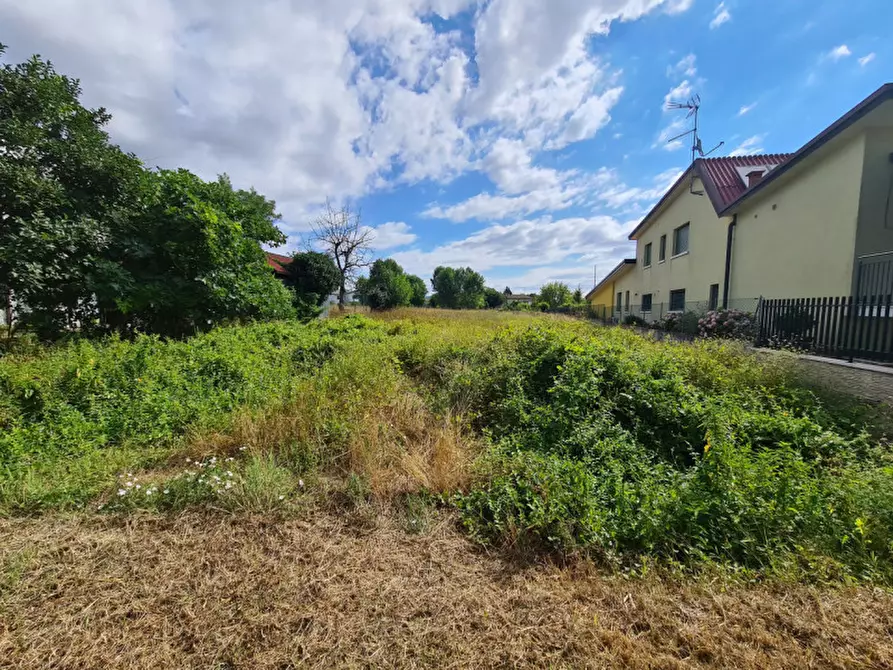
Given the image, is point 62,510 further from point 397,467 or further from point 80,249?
point 80,249

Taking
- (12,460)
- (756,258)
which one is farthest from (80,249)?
(756,258)

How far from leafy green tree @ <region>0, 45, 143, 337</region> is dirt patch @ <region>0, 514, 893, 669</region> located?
5592 mm

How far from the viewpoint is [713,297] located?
1120 centimetres

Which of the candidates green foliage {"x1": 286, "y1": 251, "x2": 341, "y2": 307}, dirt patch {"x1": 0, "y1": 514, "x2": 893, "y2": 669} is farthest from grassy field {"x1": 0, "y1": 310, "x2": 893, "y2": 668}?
green foliage {"x1": 286, "y1": 251, "x2": 341, "y2": 307}

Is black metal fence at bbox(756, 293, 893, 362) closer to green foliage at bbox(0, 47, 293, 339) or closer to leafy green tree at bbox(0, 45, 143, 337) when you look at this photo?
green foliage at bbox(0, 47, 293, 339)

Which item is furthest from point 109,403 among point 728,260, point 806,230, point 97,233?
point 728,260

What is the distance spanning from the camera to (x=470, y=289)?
51688 mm

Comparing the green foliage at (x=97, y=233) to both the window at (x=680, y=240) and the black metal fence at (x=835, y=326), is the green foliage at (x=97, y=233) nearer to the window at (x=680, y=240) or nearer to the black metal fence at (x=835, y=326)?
the black metal fence at (x=835, y=326)

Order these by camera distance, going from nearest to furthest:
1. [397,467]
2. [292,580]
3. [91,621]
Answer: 1. [91,621]
2. [292,580]
3. [397,467]

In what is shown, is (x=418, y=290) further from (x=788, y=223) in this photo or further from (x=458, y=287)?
(x=788, y=223)

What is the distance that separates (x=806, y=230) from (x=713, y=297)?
3.94 m

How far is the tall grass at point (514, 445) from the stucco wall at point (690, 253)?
823 centimetres

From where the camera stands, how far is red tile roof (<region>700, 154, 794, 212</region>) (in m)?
10.8

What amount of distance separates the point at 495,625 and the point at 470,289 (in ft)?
167
